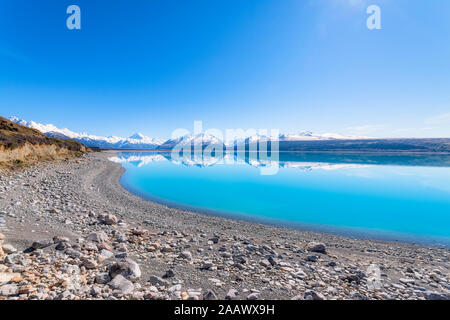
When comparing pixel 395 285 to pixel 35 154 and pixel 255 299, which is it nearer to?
pixel 255 299

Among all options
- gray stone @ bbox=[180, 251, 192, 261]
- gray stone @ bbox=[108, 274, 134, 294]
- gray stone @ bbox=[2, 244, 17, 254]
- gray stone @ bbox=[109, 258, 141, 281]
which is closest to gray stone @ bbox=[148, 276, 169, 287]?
gray stone @ bbox=[109, 258, 141, 281]

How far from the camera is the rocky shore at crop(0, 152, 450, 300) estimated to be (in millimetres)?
3576

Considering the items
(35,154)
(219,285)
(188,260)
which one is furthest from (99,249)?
(35,154)

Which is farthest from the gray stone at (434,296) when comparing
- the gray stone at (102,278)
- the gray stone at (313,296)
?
the gray stone at (102,278)

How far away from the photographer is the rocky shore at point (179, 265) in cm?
358

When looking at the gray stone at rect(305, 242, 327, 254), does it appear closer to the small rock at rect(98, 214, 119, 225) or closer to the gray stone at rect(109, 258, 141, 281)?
the gray stone at rect(109, 258, 141, 281)

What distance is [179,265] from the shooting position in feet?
16.0

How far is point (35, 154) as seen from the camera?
24938 mm

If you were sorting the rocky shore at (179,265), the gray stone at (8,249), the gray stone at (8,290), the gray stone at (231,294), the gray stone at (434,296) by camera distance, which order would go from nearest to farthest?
the gray stone at (8,290) < the rocky shore at (179,265) < the gray stone at (231,294) < the gray stone at (434,296) < the gray stone at (8,249)

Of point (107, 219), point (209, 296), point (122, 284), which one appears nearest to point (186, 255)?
point (209, 296)

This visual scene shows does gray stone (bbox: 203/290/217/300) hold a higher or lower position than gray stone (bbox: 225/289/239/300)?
higher

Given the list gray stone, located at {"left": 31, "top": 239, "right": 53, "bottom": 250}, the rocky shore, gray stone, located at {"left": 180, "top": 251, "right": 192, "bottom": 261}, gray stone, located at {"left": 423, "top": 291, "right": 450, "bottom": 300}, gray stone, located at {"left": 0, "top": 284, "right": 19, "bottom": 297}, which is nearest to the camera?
gray stone, located at {"left": 0, "top": 284, "right": 19, "bottom": 297}

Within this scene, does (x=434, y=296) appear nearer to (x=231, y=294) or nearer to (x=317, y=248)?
(x=317, y=248)

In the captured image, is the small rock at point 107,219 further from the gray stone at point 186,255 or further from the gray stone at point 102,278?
the gray stone at point 102,278
